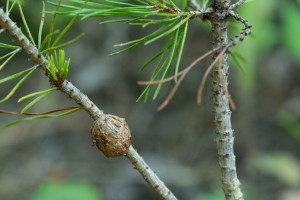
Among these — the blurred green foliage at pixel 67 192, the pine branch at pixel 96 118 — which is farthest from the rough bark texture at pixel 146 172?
the blurred green foliage at pixel 67 192

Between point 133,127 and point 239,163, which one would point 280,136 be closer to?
point 239,163

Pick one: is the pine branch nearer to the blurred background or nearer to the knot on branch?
the knot on branch

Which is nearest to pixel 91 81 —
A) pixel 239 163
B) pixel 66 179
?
pixel 66 179

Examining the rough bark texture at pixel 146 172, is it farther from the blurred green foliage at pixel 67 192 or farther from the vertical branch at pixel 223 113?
the blurred green foliage at pixel 67 192

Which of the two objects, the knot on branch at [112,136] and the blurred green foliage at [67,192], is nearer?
the knot on branch at [112,136]

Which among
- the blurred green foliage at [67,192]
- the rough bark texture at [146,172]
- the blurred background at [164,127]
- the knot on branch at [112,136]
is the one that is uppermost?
the blurred background at [164,127]
